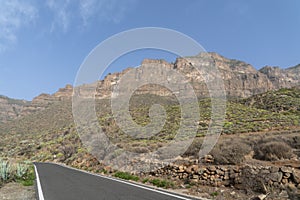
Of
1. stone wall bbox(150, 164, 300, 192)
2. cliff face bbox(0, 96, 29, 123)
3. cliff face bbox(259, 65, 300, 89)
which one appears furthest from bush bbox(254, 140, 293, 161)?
cliff face bbox(259, 65, 300, 89)

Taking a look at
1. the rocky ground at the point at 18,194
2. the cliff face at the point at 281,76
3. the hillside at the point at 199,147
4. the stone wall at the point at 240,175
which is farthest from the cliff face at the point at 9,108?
the cliff face at the point at 281,76

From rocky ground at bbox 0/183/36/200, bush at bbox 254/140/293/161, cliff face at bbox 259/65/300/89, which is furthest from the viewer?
cliff face at bbox 259/65/300/89

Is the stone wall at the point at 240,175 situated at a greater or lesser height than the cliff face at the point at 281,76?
lesser

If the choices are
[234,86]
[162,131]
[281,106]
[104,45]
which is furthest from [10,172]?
[234,86]

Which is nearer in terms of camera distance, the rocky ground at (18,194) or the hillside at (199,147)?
the rocky ground at (18,194)

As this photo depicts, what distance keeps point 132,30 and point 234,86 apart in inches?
5455

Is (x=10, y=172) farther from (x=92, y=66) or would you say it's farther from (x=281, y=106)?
(x=281, y=106)

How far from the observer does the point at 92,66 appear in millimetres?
14492

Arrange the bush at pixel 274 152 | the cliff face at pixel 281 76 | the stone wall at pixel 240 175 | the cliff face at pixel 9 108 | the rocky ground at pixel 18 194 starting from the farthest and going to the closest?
the cliff face at pixel 281 76, the cliff face at pixel 9 108, the bush at pixel 274 152, the rocky ground at pixel 18 194, the stone wall at pixel 240 175

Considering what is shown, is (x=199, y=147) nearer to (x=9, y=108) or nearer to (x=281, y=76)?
(x=9, y=108)

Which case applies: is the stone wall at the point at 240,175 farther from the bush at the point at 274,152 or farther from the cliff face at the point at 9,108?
the cliff face at the point at 9,108

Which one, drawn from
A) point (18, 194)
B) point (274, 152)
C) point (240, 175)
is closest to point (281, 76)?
point (274, 152)

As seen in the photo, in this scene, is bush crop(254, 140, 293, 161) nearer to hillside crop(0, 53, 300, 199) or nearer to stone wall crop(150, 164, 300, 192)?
hillside crop(0, 53, 300, 199)

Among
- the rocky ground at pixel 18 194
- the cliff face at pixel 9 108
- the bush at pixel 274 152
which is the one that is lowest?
the rocky ground at pixel 18 194
